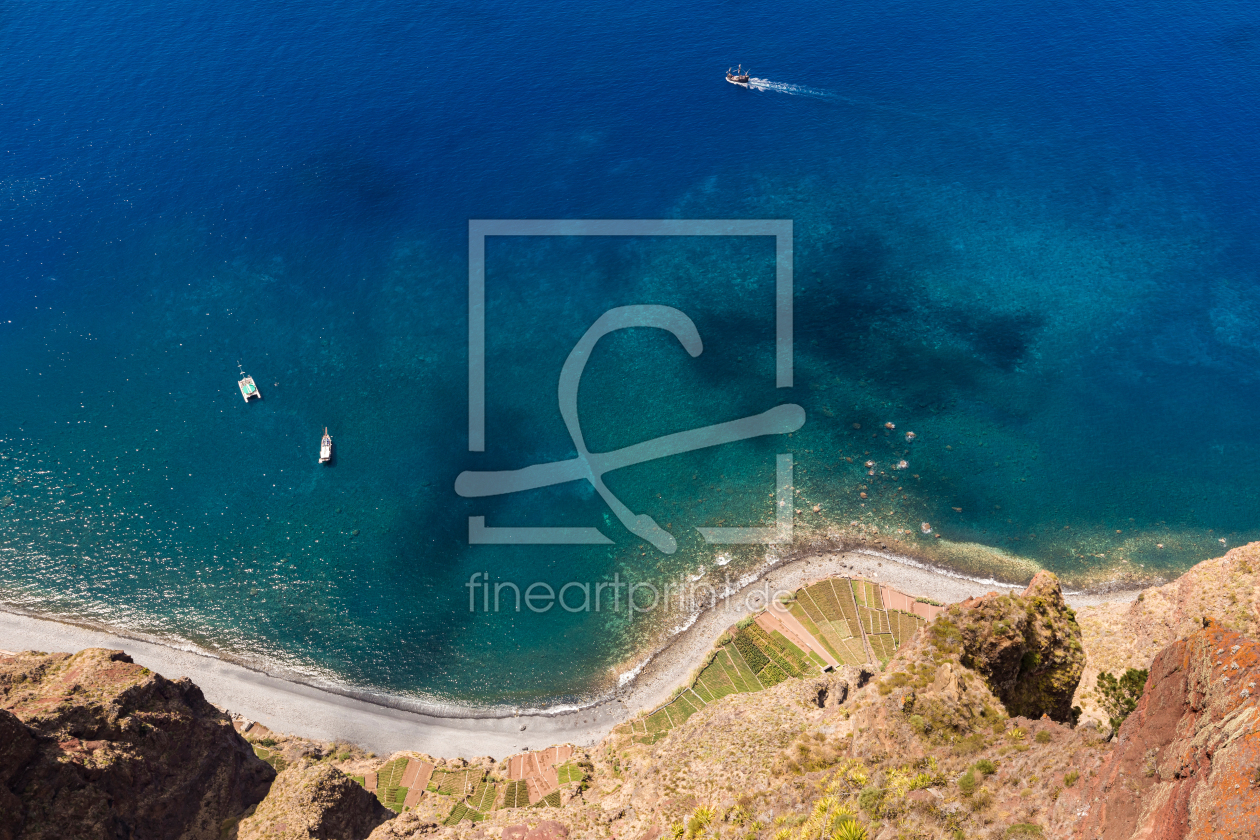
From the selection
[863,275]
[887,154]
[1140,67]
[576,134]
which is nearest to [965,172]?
[887,154]

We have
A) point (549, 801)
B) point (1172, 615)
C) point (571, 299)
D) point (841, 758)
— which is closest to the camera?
point (841, 758)

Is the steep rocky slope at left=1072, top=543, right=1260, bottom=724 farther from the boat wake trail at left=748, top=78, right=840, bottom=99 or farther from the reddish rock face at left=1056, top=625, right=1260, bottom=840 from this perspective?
the boat wake trail at left=748, top=78, right=840, bottom=99

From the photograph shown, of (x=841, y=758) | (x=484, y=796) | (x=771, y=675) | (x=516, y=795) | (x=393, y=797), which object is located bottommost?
(x=393, y=797)

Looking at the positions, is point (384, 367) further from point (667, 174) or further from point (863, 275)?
point (863, 275)

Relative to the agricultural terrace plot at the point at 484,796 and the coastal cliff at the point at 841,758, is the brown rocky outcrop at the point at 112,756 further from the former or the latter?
the agricultural terrace plot at the point at 484,796

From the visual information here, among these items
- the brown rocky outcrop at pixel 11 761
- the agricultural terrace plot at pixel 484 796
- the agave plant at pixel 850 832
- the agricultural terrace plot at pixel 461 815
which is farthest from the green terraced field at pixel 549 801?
the brown rocky outcrop at pixel 11 761

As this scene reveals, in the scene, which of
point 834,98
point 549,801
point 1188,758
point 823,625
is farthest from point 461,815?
point 834,98

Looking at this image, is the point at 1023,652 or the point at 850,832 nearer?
the point at 850,832

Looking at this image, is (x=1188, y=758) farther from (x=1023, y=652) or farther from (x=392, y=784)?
(x=392, y=784)
